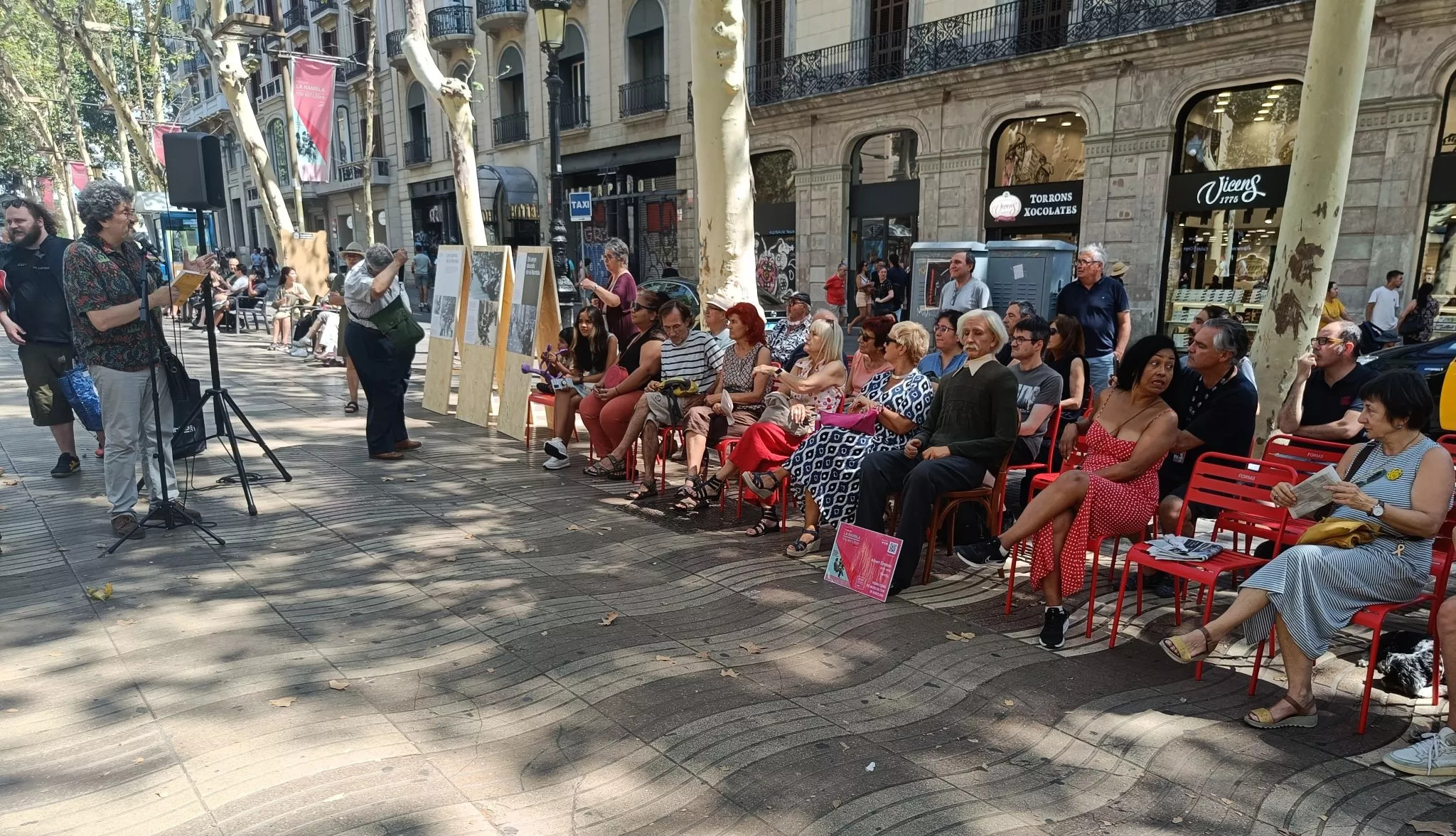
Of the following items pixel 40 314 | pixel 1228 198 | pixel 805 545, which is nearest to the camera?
pixel 805 545

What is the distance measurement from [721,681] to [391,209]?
3678 cm

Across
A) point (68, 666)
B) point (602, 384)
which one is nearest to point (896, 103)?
point (602, 384)

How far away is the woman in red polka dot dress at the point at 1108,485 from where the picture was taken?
4090 millimetres

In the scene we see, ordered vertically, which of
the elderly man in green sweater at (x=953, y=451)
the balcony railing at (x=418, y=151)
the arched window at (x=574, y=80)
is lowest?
the elderly man in green sweater at (x=953, y=451)

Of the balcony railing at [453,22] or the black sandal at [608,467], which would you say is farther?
the balcony railing at [453,22]

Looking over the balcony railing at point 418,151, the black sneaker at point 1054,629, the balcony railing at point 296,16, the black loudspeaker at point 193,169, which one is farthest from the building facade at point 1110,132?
the balcony railing at point 296,16

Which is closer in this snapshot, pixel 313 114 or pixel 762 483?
pixel 762 483

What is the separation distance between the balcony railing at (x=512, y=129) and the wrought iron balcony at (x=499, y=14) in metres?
2.70

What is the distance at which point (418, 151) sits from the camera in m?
33.2

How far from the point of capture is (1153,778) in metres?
3.04

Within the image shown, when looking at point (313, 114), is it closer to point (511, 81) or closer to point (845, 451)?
point (511, 81)

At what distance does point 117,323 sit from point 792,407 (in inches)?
162

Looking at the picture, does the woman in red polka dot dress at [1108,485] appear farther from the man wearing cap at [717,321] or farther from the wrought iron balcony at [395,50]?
the wrought iron balcony at [395,50]

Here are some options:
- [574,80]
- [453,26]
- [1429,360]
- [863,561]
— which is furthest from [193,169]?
[453,26]
